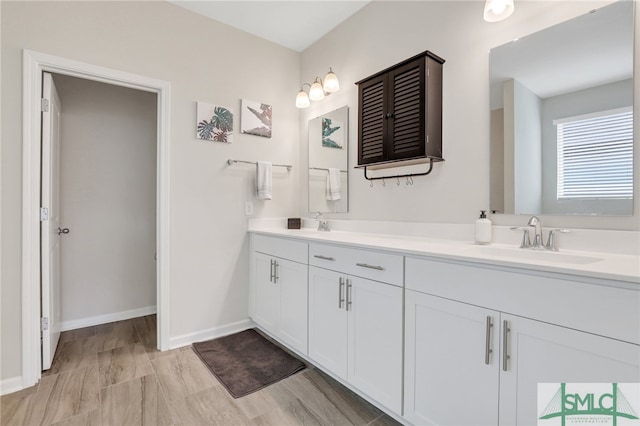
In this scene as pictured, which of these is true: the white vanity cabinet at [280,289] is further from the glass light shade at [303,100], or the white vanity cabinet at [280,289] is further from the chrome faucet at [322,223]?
the glass light shade at [303,100]

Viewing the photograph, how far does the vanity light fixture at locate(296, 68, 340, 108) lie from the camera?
256cm

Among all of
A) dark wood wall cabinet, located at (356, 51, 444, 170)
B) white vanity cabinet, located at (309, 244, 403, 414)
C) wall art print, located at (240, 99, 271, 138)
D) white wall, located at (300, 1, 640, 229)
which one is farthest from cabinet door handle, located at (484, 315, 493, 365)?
wall art print, located at (240, 99, 271, 138)

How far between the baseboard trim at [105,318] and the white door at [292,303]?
169 centimetres

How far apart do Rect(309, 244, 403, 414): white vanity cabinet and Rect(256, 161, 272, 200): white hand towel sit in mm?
957

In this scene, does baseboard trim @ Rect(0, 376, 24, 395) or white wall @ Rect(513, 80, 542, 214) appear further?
baseboard trim @ Rect(0, 376, 24, 395)

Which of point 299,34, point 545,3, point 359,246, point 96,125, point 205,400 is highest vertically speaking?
point 299,34

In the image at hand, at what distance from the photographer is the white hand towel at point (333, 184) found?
2.68 metres

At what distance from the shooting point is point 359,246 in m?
1.67

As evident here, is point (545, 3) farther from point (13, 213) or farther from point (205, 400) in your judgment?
point (13, 213)

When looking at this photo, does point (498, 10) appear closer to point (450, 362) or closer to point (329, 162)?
point (329, 162)

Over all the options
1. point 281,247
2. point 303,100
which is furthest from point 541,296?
point 303,100

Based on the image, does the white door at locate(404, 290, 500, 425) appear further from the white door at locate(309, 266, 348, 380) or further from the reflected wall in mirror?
the reflected wall in mirror

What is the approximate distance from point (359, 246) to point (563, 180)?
1.02m

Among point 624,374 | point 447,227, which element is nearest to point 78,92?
point 447,227
